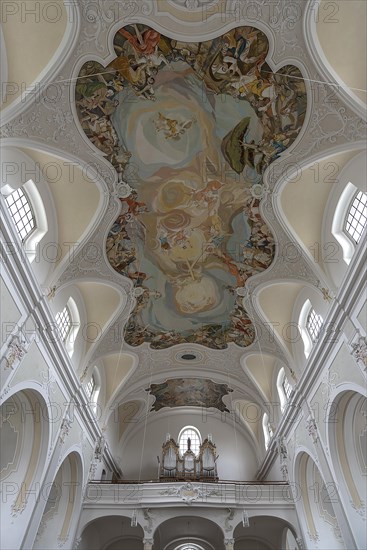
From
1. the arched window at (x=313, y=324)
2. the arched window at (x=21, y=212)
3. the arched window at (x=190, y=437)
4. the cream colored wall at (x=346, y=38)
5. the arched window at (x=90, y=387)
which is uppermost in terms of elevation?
the arched window at (x=190, y=437)

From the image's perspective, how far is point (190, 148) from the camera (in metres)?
13.3

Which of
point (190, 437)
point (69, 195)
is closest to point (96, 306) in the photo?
point (69, 195)

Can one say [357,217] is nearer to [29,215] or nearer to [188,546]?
[29,215]

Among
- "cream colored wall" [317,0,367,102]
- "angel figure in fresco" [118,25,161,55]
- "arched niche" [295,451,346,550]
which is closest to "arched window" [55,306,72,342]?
"angel figure in fresco" [118,25,161,55]

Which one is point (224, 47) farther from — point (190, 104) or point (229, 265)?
point (229, 265)

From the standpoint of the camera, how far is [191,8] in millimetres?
10297

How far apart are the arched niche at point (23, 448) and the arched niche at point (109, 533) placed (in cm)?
715

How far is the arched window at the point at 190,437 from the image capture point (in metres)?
26.6

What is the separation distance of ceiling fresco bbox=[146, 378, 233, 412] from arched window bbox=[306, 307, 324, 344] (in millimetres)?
8876

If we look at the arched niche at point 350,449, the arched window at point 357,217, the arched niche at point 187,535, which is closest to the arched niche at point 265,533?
the arched niche at point 187,535

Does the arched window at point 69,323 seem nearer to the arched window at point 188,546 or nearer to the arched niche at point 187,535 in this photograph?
the arched niche at point 187,535

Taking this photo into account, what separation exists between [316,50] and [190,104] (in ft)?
12.4

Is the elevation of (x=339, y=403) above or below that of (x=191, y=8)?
below

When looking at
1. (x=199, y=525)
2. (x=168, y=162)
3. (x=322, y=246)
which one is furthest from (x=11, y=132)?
(x=199, y=525)
